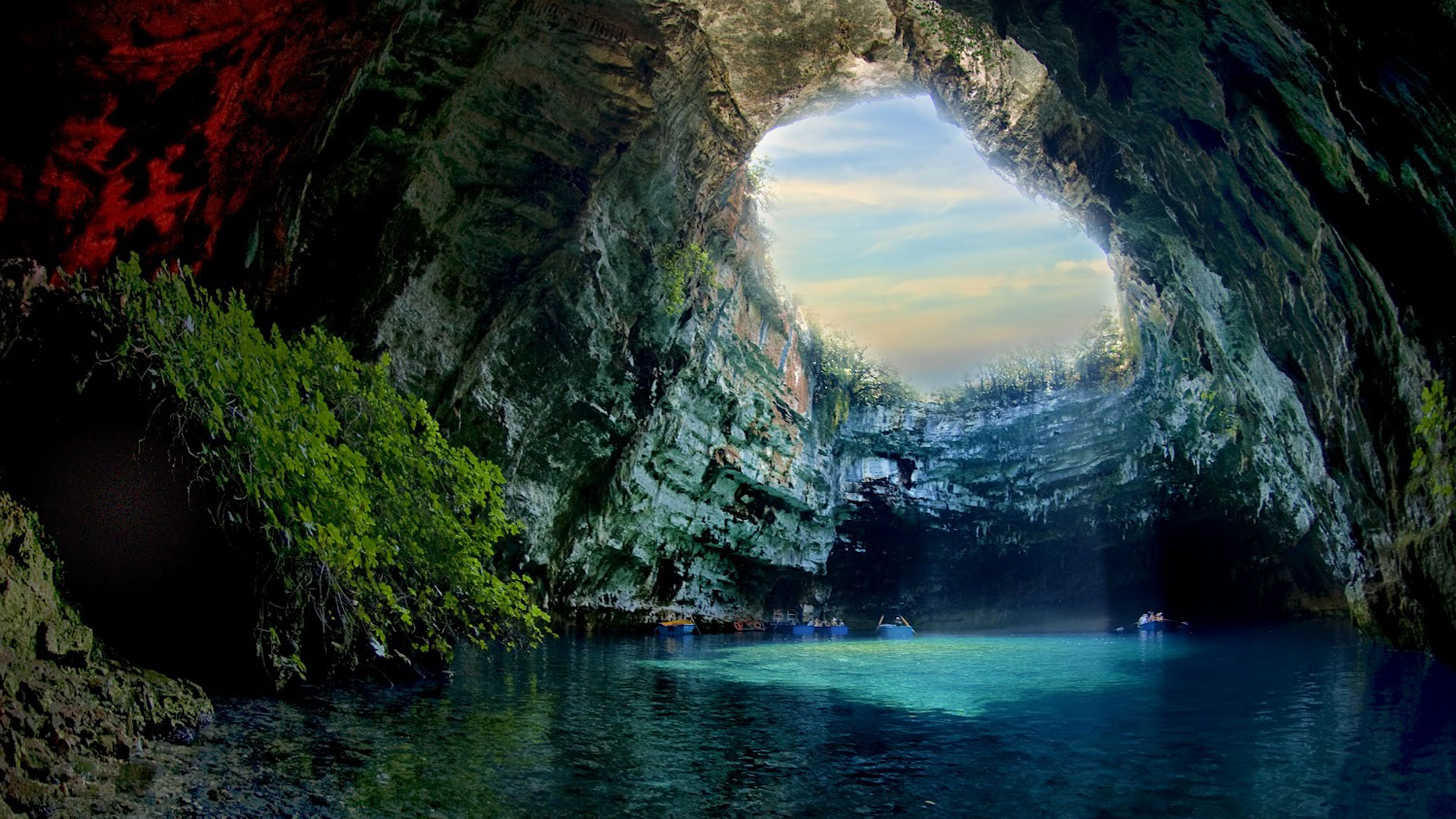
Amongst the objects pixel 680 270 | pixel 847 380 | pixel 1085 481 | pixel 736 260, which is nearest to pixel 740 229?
pixel 736 260

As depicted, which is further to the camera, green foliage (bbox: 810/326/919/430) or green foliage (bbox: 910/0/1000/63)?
green foliage (bbox: 810/326/919/430)

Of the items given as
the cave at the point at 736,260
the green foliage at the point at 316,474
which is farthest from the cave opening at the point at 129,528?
the green foliage at the point at 316,474

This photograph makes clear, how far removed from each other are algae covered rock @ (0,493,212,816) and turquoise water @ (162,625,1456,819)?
14.0 inches

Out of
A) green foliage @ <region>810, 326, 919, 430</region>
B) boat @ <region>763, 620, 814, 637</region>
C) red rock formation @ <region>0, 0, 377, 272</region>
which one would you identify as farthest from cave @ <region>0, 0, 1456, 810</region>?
boat @ <region>763, 620, 814, 637</region>

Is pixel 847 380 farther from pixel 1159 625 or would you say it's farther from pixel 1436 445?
pixel 1436 445

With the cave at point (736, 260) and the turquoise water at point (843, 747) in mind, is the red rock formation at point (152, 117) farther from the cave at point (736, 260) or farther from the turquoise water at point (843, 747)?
the turquoise water at point (843, 747)

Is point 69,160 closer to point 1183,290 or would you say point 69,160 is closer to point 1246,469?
point 1183,290

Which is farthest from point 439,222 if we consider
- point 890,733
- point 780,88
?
point 890,733

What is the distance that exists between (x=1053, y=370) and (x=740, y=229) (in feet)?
35.2

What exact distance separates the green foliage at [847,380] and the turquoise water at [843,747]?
14.4 meters

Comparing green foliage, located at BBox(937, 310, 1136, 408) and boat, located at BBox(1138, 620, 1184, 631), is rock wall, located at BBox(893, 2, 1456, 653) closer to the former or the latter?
green foliage, located at BBox(937, 310, 1136, 408)

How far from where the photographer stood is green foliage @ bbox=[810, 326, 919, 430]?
2327 centimetres

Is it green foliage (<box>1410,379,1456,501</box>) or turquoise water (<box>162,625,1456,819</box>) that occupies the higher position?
green foliage (<box>1410,379,1456,501</box>)

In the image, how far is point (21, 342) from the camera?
4.41m
